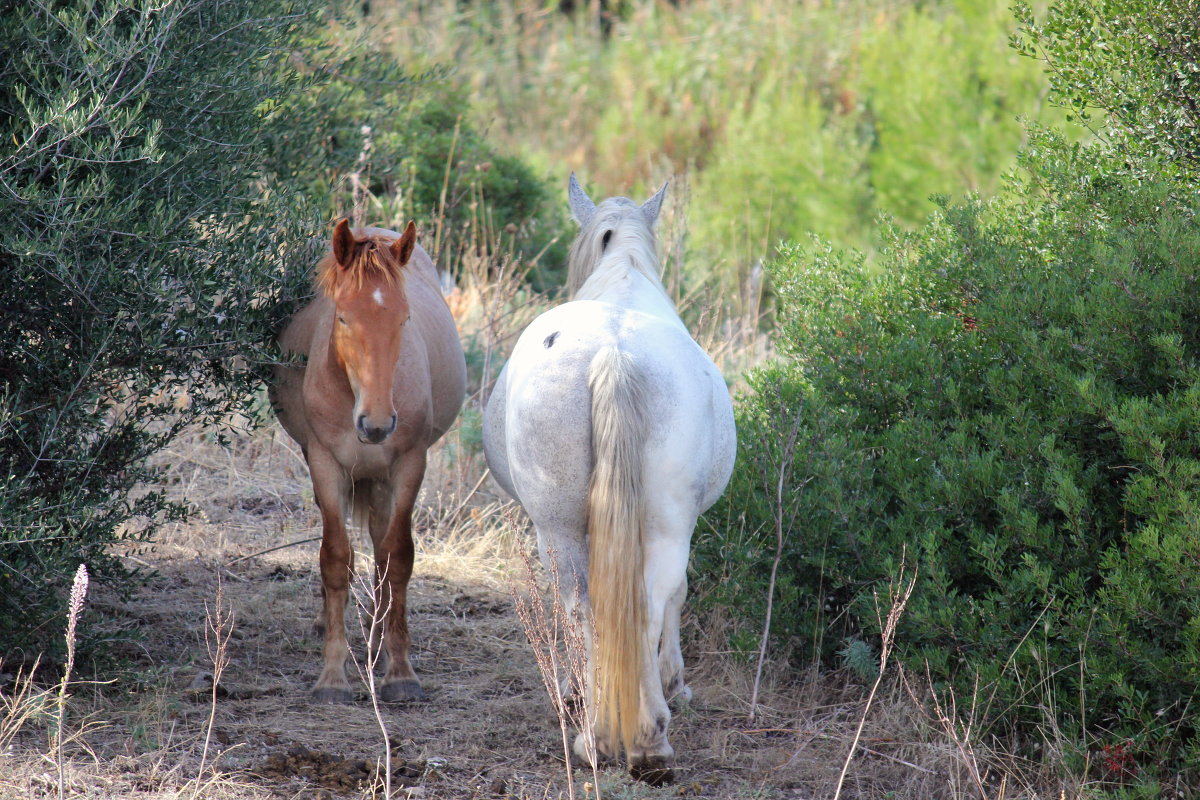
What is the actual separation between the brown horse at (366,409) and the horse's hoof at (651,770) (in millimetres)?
990

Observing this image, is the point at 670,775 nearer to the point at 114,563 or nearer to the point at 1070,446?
the point at 1070,446

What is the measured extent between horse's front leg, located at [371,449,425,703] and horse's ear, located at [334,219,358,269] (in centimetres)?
83

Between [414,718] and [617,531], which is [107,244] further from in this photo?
[414,718]

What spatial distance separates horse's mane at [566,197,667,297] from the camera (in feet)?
13.6

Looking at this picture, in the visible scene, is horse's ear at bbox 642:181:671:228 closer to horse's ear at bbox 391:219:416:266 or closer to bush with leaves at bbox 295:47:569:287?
horse's ear at bbox 391:219:416:266

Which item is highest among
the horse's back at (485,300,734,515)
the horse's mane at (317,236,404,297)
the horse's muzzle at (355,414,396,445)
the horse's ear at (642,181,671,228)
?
the horse's ear at (642,181,671,228)

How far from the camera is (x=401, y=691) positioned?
4270 mm

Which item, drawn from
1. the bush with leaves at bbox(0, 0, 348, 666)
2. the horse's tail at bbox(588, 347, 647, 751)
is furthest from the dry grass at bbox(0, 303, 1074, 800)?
the bush with leaves at bbox(0, 0, 348, 666)

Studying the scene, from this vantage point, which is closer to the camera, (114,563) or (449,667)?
(114,563)

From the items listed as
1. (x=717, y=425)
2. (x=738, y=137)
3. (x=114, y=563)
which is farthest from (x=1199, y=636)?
(x=738, y=137)

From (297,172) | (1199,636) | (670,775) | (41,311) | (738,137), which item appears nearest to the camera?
(1199,636)

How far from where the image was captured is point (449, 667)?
4738mm

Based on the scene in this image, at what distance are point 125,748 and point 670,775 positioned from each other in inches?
68.6

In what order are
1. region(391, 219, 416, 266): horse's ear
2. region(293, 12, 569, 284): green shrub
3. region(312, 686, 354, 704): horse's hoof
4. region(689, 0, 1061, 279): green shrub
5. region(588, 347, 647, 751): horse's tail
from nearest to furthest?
region(588, 347, 647, 751): horse's tail < region(391, 219, 416, 266): horse's ear < region(312, 686, 354, 704): horse's hoof < region(293, 12, 569, 284): green shrub < region(689, 0, 1061, 279): green shrub
